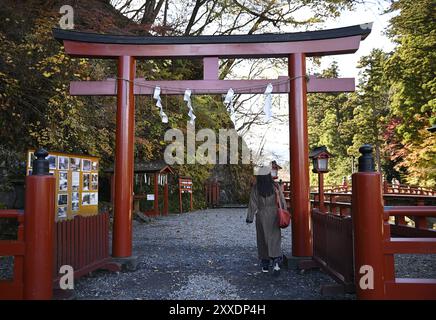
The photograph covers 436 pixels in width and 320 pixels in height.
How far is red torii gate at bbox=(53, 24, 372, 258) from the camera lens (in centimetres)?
624

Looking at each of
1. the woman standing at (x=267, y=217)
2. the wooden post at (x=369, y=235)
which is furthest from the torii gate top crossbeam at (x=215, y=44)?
the wooden post at (x=369, y=235)

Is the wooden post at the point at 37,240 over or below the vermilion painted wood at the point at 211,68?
below

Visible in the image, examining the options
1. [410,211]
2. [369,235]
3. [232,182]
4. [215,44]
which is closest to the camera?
[369,235]

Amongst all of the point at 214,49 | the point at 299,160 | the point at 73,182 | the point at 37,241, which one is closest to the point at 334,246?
the point at 299,160

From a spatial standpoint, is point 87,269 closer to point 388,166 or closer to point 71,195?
point 71,195

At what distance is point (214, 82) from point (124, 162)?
221 cm

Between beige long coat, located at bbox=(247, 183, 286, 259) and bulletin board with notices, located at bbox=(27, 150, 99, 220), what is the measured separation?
15.6 ft

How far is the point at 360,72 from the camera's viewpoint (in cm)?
2805

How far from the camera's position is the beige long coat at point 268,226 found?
5.84 meters

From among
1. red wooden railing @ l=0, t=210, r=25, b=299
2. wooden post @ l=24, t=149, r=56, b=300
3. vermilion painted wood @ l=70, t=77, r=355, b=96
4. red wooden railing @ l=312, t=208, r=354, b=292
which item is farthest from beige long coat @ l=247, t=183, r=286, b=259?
red wooden railing @ l=0, t=210, r=25, b=299

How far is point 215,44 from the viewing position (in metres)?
6.57

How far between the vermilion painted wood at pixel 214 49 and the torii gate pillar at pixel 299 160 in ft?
0.70

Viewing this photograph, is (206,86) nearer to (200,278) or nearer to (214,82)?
(214,82)

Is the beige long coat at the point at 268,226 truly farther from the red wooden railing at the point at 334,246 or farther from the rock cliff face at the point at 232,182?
the rock cliff face at the point at 232,182
